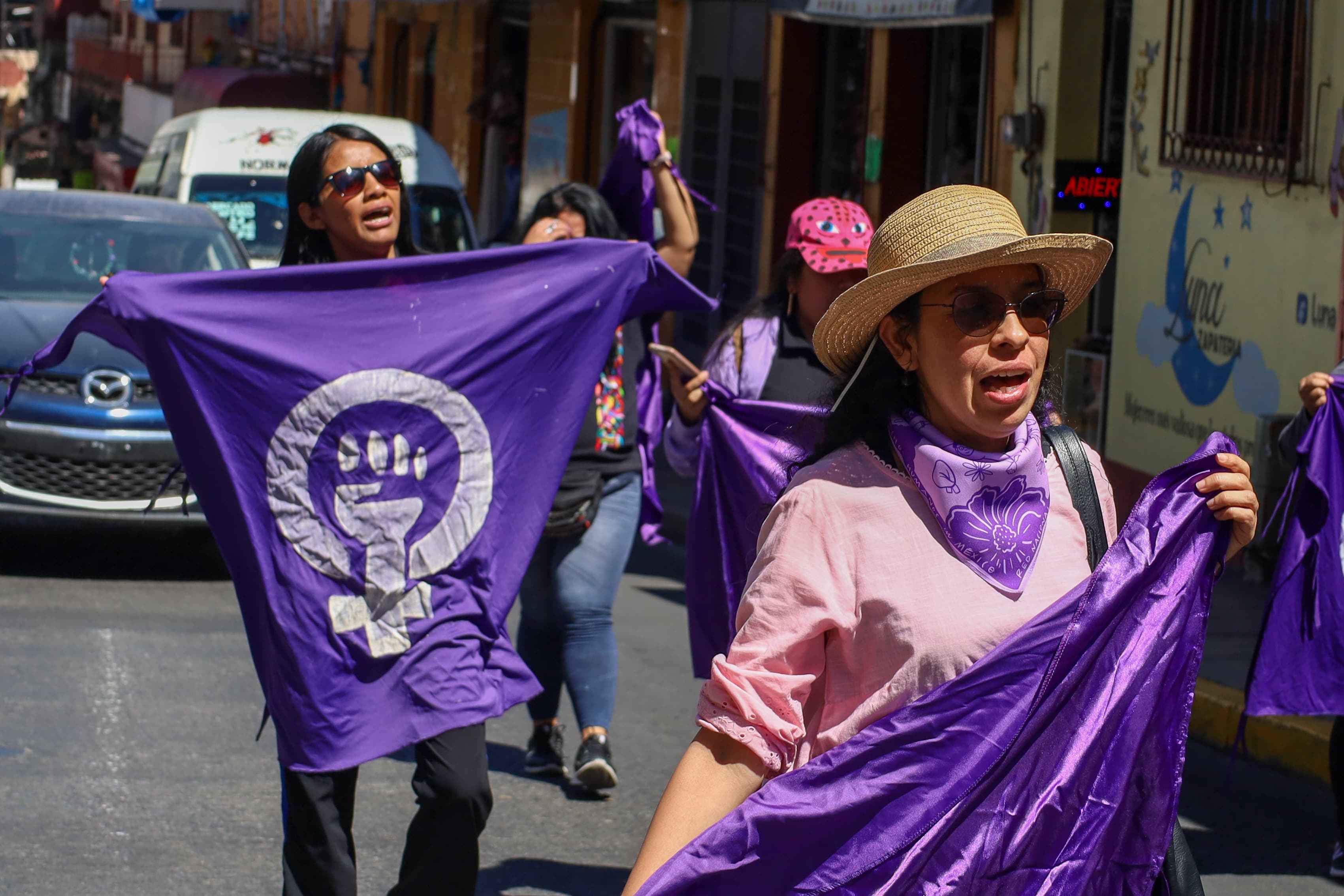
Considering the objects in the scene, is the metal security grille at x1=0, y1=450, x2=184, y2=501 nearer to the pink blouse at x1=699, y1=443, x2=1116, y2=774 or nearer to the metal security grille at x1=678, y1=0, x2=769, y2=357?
the pink blouse at x1=699, y1=443, x2=1116, y2=774

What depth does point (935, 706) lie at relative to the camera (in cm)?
234

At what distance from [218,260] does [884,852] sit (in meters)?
8.04

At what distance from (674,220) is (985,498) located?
3451mm

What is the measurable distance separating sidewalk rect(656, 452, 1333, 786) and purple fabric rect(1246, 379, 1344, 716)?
0.17m

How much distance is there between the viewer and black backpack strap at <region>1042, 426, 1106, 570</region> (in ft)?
8.41

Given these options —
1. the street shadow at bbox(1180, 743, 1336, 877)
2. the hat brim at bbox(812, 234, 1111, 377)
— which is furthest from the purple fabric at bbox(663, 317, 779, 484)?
the hat brim at bbox(812, 234, 1111, 377)

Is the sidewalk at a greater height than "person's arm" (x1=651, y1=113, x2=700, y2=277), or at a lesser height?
lesser

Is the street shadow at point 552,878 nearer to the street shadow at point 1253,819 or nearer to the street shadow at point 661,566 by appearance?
the street shadow at point 1253,819

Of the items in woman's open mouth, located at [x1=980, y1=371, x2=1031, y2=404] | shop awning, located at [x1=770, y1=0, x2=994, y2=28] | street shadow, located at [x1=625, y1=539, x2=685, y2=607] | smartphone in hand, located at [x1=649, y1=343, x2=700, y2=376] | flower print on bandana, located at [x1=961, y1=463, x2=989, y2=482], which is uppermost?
shop awning, located at [x1=770, y1=0, x2=994, y2=28]

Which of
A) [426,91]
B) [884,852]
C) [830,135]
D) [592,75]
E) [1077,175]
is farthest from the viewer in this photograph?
[426,91]

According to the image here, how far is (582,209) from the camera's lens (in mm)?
5566

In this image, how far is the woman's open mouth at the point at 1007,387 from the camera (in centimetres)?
245

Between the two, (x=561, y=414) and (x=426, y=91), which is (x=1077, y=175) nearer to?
(x=561, y=414)

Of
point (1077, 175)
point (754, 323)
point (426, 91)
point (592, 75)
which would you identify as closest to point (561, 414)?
point (754, 323)
